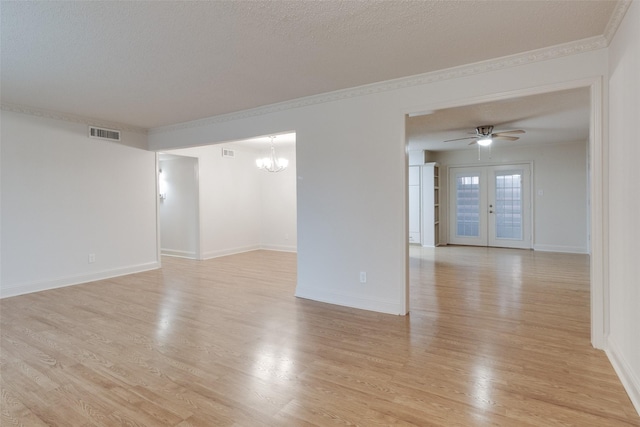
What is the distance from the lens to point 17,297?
4508 mm

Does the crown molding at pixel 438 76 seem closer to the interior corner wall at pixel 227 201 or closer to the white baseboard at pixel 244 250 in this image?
the interior corner wall at pixel 227 201

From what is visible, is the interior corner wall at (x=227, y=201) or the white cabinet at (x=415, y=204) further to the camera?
the white cabinet at (x=415, y=204)

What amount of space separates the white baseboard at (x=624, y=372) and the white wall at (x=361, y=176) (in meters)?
1.69

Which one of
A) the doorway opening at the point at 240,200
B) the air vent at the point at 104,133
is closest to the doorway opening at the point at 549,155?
the doorway opening at the point at 240,200

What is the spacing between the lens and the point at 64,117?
5.04 metres

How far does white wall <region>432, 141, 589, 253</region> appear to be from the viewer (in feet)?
25.0

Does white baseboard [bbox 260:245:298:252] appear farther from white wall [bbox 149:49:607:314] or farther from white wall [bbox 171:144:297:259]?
white wall [bbox 149:49:607:314]

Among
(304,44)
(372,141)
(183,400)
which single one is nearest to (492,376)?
(183,400)

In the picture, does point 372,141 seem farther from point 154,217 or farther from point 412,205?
point 412,205

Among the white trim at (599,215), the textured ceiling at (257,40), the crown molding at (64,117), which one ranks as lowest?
the white trim at (599,215)

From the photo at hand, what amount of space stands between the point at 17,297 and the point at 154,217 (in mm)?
2316

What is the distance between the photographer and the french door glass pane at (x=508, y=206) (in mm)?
8398

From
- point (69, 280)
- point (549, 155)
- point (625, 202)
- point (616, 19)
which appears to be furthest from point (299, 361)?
point (549, 155)

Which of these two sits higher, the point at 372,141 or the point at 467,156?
the point at 467,156
